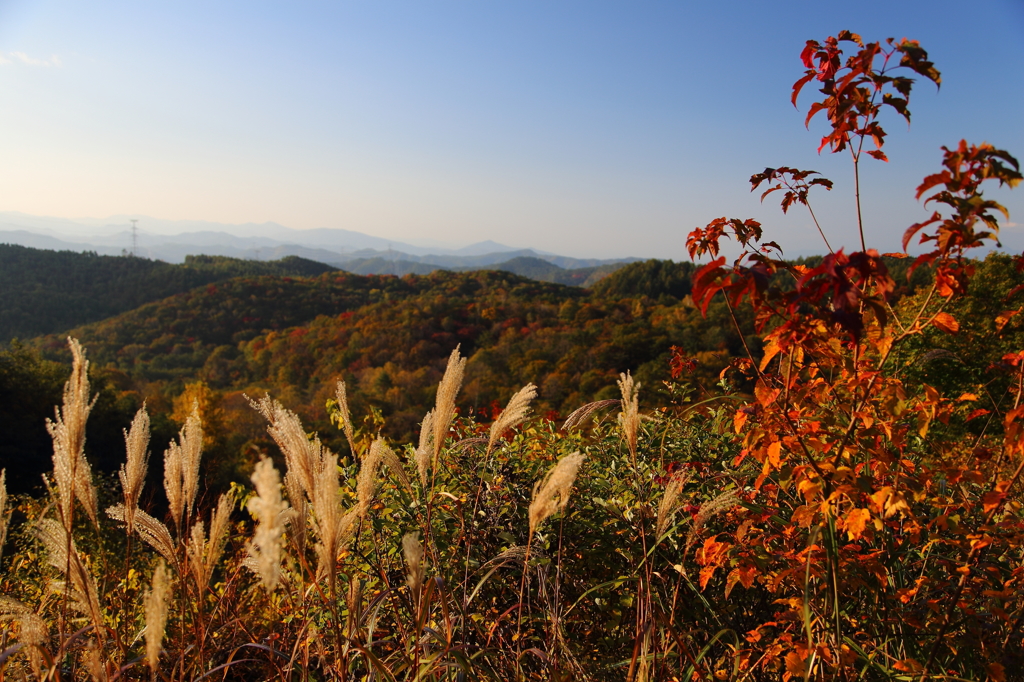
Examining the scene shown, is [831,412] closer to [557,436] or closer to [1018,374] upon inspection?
[1018,374]

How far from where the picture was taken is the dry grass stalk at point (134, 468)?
1.18 meters

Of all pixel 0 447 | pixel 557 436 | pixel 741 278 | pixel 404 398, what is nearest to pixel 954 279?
pixel 741 278

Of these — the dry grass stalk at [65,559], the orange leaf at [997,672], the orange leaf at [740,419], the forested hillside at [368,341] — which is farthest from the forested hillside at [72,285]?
the orange leaf at [997,672]

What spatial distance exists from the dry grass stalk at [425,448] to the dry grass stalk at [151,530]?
1.98 feet

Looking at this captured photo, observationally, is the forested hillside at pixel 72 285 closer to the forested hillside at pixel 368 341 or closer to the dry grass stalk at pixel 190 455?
the forested hillside at pixel 368 341

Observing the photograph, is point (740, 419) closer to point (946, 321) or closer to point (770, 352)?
point (770, 352)

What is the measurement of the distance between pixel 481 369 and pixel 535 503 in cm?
2483

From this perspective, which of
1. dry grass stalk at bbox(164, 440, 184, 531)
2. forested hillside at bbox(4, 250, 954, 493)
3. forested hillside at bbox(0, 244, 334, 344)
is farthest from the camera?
forested hillside at bbox(0, 244, 334, 344)

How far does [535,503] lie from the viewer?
113 cm

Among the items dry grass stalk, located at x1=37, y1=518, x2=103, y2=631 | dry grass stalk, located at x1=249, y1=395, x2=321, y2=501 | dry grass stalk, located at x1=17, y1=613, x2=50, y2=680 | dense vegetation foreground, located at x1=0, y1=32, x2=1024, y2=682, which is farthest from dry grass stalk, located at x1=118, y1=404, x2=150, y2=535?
dry grass stalk, located at x1=249, y1=395, x2=321, y2=501

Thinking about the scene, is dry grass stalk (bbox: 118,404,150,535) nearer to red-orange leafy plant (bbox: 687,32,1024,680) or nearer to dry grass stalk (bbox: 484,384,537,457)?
dry grass stalk (bbox: 484,384,537,457)

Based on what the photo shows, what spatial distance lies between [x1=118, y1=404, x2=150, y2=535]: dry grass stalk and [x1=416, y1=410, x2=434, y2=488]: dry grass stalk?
2.06 ft

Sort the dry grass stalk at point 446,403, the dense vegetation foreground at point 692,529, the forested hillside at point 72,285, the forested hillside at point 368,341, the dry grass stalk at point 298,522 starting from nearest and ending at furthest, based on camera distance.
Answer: the dry grass stalk at point 298,522 < the dense vegetation foreground at point 692,529 < the dry grass stalk at point 446,403 < the forested hillside at point 368,341 < the forested hillside at point 72,285

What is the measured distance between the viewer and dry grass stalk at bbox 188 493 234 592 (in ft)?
3.74
